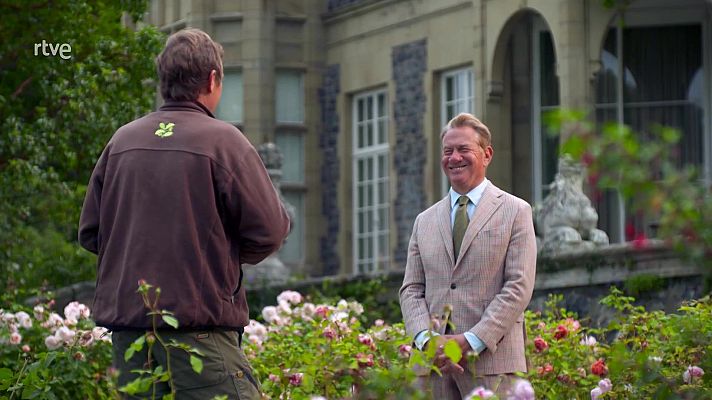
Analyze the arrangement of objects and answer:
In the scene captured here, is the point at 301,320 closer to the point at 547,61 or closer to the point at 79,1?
the point at 79,1

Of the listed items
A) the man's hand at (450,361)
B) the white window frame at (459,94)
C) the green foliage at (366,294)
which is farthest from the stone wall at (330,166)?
the man's hand at (450,361)

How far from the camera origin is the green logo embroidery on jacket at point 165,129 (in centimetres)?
Answer: 587

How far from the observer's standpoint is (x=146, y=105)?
16938mm

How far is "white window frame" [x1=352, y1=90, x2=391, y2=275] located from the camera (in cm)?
2569

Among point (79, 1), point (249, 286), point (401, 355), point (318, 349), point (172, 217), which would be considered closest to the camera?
point (172, 217)

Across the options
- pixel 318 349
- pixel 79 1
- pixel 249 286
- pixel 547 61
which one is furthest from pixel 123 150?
pixel 547 61

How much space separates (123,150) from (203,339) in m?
0.67

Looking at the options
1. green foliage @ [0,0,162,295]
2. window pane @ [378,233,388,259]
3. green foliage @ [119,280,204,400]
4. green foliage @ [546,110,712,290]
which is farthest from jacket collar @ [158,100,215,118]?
window pane @ [378,233,388,259]

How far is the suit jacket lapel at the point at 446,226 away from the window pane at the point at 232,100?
1928 centimetres

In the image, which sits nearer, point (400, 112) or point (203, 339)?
point (203, 339)

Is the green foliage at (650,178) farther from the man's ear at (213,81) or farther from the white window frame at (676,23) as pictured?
the white window frame at (676,23)

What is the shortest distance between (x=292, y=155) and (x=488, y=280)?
19866 millimetres

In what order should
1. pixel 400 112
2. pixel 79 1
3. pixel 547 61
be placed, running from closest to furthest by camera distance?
1. pixel 79 1
2. pixel 547 61
3. pixel 400 112

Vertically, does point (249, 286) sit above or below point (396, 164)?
below
